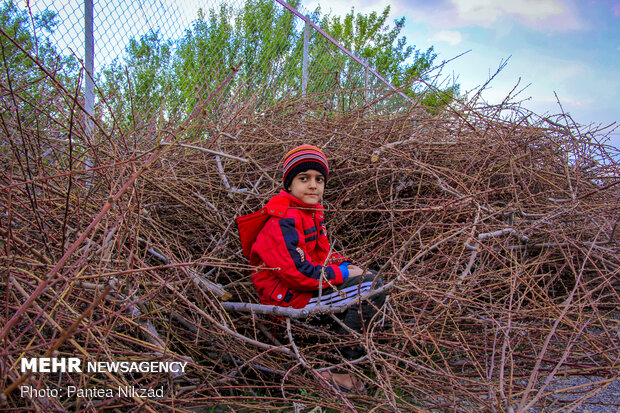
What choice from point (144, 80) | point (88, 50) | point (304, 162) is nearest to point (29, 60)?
point (88, 50)

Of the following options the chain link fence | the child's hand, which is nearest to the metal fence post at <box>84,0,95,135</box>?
the chain link fence

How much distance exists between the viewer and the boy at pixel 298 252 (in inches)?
70.6

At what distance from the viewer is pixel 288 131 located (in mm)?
2945

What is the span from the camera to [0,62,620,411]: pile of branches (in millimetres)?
1438

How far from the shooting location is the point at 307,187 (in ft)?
6.51

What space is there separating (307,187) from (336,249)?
2.26 ft

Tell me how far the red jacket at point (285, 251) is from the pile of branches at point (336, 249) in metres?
0.12

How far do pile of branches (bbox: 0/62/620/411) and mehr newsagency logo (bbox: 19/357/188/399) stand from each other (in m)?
0.03

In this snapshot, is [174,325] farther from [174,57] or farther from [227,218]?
[174,57]

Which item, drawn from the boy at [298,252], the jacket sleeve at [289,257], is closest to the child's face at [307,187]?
the boy at [298,252]

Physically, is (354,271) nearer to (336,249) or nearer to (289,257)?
(289,257)

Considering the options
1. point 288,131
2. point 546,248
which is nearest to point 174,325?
point 288,131

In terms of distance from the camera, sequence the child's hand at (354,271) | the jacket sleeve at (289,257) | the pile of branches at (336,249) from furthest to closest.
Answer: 1. the child's hand at (354,271)
2. the jacket sleeve at (289,257)
3. the pile of branches at (336,249)

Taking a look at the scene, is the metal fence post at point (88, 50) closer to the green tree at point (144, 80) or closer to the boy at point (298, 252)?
the green tree at point (144, 80)
